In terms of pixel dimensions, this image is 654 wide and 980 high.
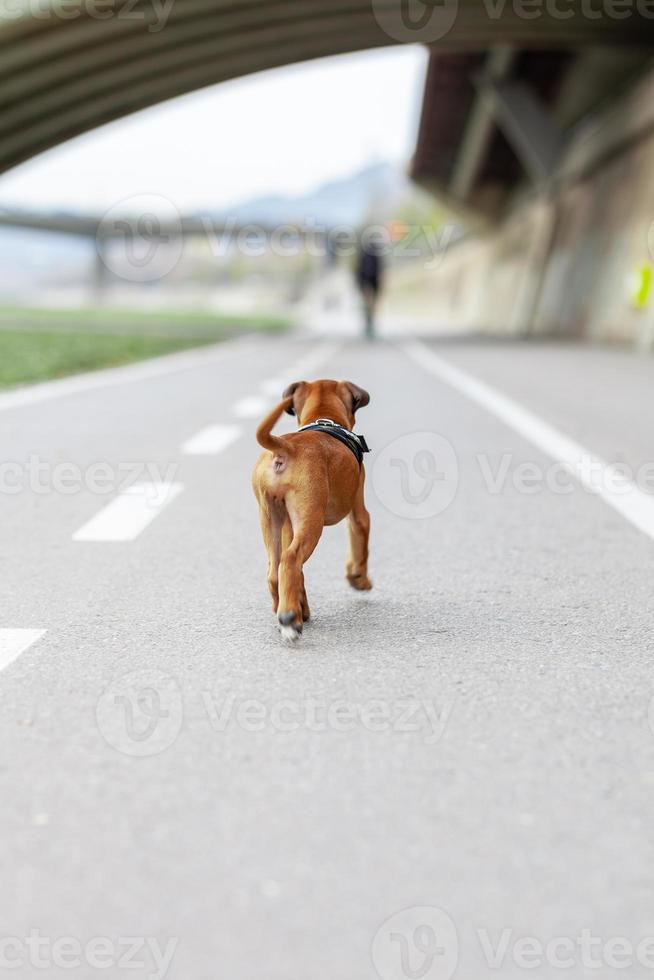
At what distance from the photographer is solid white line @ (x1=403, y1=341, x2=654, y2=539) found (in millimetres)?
6214

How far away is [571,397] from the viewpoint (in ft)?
41.9

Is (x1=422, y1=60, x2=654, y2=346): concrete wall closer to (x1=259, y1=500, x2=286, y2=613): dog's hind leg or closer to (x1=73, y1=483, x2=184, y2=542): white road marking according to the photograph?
(x1=73, y1=483, x2=184, y2=542): white road marking

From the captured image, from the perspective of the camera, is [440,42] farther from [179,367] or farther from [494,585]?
[494,585]

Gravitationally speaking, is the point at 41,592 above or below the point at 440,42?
below

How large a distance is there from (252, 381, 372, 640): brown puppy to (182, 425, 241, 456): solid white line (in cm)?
427

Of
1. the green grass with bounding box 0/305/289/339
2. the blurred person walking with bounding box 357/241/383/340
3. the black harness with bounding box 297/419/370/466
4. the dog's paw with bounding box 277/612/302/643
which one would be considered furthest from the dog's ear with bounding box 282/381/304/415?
the green grass with bounding box 0/305/289/339

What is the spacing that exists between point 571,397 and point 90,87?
30.4 metres

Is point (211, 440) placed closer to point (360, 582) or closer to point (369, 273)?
point (360, 582)

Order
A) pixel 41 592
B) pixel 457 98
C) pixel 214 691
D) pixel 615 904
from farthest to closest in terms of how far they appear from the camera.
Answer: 1. pixel 457 98
2. pixel 41 592
3. pixel 214 691
4. pixel 615 904

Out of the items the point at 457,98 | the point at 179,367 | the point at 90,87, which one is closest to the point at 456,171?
the point at 457,98

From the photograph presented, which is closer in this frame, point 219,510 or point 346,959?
point 346,959

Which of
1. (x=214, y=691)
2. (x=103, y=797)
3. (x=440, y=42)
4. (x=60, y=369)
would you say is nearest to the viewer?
(x=103, y=797)

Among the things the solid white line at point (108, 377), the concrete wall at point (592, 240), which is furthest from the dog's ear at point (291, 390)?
the concrete wall at point (592, 240)

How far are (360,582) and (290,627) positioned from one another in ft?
2.66
